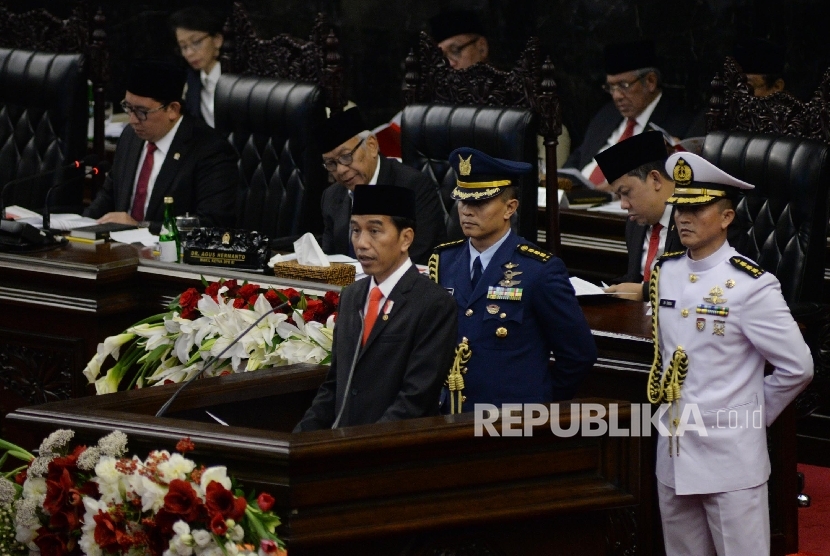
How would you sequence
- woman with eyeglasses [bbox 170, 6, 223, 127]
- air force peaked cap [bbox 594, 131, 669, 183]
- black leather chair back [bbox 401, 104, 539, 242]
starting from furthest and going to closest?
woman with eyeglasses [bbox 170, 6, 223, 127]
black leather chair back [bbox 401, 104, 539, 242]
air force peaked cap [bbox 594, 131, 669, 183]

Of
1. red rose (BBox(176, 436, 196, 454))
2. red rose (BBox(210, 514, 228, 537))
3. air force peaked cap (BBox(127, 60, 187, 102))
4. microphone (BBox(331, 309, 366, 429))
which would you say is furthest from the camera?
air force peaked cap (BBox(127, 60, 187, 102))

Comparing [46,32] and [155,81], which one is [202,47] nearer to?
[46,32]

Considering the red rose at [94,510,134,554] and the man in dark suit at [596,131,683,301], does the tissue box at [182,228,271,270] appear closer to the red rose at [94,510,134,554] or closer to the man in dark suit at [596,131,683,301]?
the man in dark suit at [596,131,683,301]

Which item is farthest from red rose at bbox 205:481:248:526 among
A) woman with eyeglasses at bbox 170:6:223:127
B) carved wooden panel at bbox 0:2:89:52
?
woman with eyeglasses at bbox 170:6:223:127

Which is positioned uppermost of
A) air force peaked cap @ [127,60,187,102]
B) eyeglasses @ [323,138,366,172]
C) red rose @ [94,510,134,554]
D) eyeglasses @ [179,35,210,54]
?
eyeglasses @ [179,35,210,54]

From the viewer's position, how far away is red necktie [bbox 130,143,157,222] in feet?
18.3

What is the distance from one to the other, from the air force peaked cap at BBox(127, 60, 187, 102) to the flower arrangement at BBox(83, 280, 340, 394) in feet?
4.57

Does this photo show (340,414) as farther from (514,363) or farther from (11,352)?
(11,352)

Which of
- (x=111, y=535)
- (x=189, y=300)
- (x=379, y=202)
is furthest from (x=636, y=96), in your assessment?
(x=111, y=535)

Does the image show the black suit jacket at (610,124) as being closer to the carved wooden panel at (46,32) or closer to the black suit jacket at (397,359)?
the carved wooden panel at (46,32)

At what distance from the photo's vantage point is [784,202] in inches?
178

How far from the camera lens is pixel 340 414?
9.31 ft

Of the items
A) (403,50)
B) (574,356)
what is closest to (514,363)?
(574,356)

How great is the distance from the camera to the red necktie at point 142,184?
5.58m
